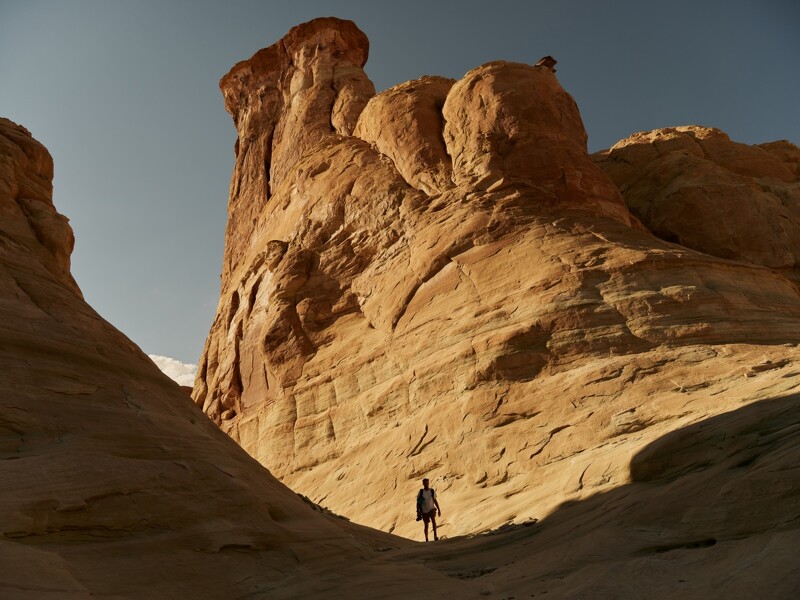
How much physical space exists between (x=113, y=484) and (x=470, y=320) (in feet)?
43.8

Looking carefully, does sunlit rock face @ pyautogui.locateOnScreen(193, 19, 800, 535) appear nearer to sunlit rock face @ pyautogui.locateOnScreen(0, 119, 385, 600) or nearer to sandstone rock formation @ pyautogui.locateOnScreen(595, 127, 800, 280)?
sandstone rock formation @ pyautogui.locateOnScreen(595, 127, 800, 280)

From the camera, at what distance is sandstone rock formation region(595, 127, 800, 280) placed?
2592 centimetres

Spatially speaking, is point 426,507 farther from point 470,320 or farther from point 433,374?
point 470,320

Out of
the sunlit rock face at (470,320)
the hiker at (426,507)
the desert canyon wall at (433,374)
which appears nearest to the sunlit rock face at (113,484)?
the desert canyon wall at (433,374)

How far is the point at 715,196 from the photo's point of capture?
2691 centimetres

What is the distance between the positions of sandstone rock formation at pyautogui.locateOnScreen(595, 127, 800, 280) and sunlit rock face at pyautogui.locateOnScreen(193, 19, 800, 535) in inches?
159

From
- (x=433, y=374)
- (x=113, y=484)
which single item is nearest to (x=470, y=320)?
(x=433, y=374)

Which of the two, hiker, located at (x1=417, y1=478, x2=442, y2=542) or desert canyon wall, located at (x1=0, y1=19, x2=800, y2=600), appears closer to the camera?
Answer: desert canyon wall, located at (x1=0, y1=19, x2=800, y2=600)

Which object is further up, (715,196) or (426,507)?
(715,196)

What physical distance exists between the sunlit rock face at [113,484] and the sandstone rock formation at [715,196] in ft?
67.1

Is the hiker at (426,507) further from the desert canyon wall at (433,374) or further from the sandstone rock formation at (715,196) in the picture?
the sandstone rock formation at (715,196)

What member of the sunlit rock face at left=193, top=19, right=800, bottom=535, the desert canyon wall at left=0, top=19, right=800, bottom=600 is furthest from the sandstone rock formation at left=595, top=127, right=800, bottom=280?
the sunlit rock face at left=193, top=19, right=800, bottom=535

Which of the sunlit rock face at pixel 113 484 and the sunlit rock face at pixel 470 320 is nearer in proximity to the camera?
the sunlit rock face at pixel 113 484

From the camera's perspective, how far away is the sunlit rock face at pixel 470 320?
1582 cm
